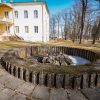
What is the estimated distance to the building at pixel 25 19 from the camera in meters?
20.4

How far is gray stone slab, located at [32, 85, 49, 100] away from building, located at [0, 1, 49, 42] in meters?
17.8

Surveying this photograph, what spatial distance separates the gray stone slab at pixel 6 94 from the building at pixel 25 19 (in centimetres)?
1798

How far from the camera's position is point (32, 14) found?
2061 cm

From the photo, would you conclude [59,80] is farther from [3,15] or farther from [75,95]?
[3,15]

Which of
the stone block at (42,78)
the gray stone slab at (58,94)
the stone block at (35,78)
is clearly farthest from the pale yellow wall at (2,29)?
the gray stone slab at (58,94)

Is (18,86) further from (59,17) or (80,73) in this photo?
(59,17)

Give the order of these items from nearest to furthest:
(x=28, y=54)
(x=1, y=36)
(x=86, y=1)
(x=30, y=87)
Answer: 1. (x=30, y=87)
2. (x=28, y=54)
3. (x=86, y=1)
4. (x=1, y=36)

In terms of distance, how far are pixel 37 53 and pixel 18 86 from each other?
26.5ft

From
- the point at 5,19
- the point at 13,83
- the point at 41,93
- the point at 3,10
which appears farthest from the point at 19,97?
the point at 3,10

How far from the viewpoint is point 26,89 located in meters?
3.25

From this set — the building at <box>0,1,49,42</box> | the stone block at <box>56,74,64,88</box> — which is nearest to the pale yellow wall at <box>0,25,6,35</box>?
the building at <box>0,1,49,42</box>

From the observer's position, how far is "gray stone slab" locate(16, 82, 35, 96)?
3090 mm

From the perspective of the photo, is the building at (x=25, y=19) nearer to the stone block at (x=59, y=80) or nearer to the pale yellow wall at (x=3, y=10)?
the pale yellow wall at (x=3, y=10)

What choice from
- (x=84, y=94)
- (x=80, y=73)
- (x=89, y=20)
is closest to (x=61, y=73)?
(x=80, y=73)
